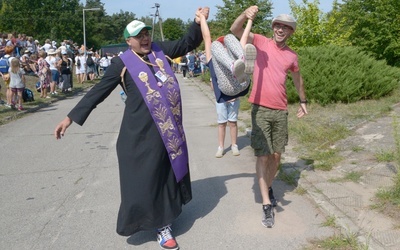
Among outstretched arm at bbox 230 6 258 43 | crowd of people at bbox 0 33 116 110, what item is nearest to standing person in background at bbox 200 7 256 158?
outstretched arm at bbox 230 6 258 43

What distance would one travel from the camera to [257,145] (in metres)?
4.45

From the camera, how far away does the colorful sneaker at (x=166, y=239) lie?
399cm

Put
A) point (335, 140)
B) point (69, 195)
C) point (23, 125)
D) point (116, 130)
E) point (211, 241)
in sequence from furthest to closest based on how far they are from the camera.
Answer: point (23, 125), point (116, 130), point (335, 140), point (69, 195), point (211, 241)

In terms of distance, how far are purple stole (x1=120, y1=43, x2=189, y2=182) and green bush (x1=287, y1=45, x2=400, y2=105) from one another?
6894mm

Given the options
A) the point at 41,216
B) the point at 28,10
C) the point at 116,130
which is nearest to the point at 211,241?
the point at 41,216

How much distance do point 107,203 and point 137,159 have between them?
5.00 ft

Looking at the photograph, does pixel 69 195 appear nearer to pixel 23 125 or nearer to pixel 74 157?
pixel 74 157

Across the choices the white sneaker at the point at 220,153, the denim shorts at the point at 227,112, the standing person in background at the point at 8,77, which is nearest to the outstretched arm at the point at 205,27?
the denim shorts at the point at 227,112

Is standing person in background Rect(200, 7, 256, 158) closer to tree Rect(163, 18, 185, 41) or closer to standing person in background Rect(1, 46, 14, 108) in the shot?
standing person in background Rect(1, 46, 14, 108)

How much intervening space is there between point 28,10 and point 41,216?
247 feet

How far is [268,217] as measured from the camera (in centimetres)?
442

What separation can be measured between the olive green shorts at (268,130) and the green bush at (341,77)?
6128mm

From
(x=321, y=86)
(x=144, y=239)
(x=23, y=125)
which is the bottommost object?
(x=23, y=125)

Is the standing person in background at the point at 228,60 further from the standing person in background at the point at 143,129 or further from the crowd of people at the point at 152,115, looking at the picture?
the standing person in background at the point at 143,129
